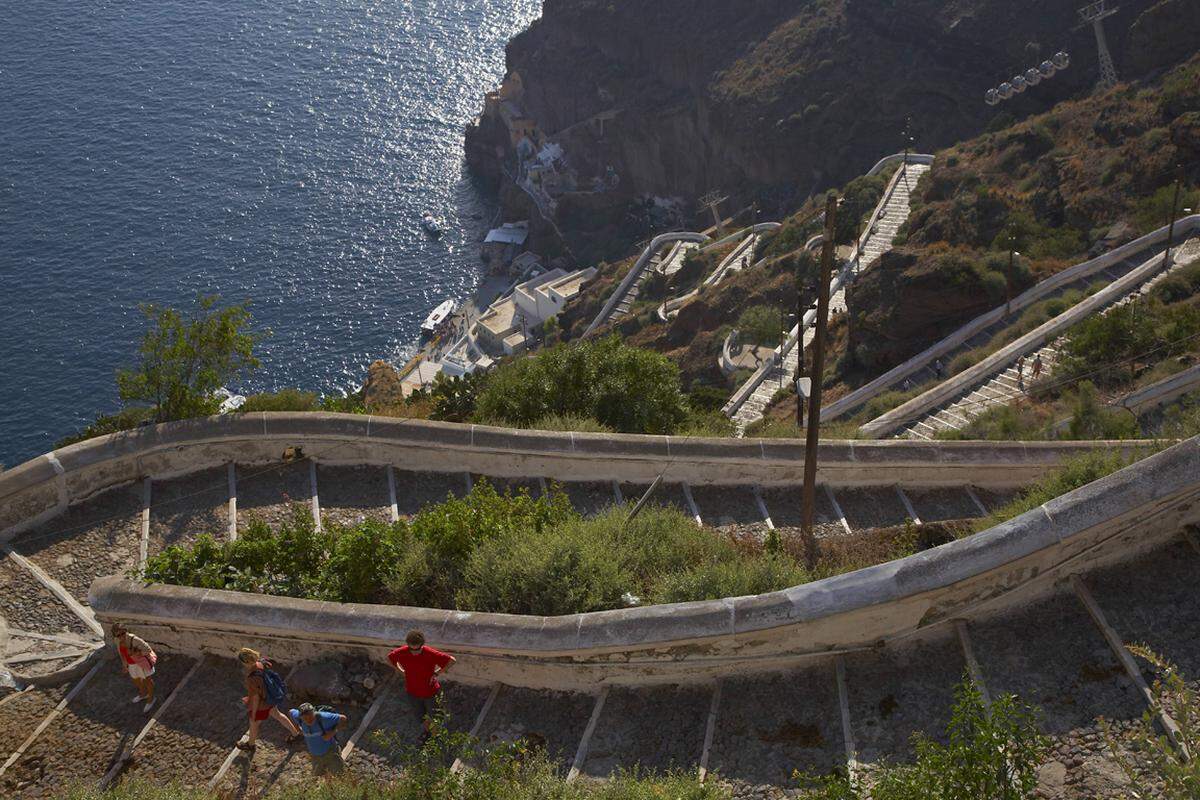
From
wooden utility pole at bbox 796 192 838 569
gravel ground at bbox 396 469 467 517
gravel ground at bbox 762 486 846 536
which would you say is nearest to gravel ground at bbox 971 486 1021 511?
gravel ground at bbox 762 486 846 536

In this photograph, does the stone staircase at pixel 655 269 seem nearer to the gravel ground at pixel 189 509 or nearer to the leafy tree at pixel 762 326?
the leafy tree at pixel 762 326

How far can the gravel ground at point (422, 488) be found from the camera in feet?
44.4

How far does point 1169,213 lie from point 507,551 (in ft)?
95.2

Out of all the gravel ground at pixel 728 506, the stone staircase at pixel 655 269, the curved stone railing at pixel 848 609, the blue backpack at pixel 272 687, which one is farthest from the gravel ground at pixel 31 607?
the stone staircase at pixel 655 269

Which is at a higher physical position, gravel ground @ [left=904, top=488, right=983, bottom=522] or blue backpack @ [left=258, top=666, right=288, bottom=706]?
gravel ground @ [left=904, top=488, right=983, bottom=522]

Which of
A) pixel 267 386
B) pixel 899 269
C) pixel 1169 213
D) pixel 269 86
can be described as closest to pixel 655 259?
pixel 267 386

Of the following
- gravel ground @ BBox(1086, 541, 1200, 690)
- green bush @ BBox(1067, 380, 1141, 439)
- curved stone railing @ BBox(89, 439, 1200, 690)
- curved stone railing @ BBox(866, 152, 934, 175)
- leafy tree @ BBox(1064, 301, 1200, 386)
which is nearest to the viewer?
gravel ground @ BBox(1086, 541, 1200, 690)

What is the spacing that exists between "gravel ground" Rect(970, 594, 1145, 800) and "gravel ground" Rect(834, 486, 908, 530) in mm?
3933

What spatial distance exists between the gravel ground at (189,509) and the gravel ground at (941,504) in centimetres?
877

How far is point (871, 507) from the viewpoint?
13.1 metres

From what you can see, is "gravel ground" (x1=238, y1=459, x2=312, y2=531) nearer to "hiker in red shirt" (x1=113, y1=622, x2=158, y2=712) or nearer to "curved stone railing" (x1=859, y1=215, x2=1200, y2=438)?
"hiker in red shirt" (x1=113, y1=622, x2=158, y2=712)

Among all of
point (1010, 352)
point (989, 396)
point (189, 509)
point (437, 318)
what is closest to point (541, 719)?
point (189, 509)

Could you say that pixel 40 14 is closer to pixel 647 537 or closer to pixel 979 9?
pixel 979 9

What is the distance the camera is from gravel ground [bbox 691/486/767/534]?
12.8 meters
